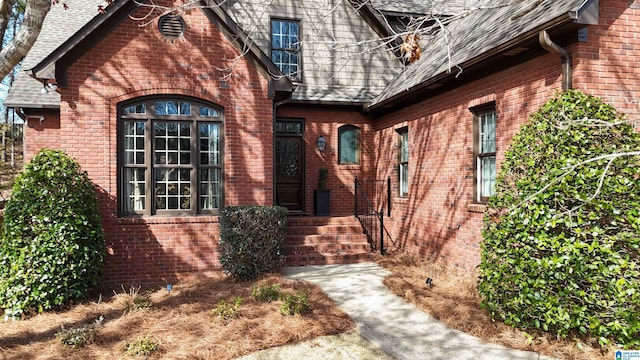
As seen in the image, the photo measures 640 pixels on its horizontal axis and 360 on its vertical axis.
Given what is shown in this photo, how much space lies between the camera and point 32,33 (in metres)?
4.94

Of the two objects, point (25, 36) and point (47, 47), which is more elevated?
point (47, 47)

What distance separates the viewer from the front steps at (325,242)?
29.0 ft

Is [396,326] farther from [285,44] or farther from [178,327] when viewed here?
[285,44]

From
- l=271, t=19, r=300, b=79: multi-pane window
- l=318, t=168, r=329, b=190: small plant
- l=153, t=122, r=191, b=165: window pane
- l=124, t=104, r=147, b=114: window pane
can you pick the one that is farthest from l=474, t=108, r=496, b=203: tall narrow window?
l=124, t=104, r=147, b=114: window pane

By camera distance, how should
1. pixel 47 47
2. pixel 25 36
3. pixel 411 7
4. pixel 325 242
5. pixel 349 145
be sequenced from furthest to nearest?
pixel 411 7, pixel 349 145, pixel 47 47, pixel 325 242, pixel 25 36

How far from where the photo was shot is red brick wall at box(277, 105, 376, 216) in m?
11.6

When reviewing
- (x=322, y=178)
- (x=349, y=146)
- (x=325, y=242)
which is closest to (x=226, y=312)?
(x=325, y=242)

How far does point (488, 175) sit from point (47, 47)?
12.4m

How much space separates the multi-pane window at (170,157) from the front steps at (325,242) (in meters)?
1.99

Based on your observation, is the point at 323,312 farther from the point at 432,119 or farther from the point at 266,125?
the point at 432,119

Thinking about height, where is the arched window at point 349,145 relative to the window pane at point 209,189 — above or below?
above

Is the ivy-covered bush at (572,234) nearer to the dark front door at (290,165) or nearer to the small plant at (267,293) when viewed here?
the small plant at (267,293)

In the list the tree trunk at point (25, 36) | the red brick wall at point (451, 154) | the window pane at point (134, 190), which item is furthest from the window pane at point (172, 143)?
the red brick wall at point (451, 154)

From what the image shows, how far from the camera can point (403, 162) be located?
34.0ft
